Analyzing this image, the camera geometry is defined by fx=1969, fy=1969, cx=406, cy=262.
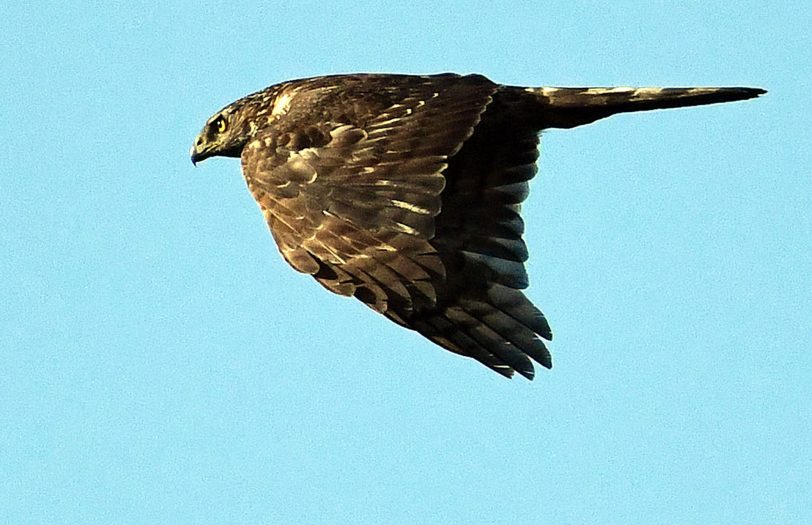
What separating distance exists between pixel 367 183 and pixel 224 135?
2.77 metres

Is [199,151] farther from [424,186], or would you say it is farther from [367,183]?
[424,186]

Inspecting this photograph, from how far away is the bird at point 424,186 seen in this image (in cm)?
1334

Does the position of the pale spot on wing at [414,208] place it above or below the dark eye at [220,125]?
below

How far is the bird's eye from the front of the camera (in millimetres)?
16078

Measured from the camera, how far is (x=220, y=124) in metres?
16.1

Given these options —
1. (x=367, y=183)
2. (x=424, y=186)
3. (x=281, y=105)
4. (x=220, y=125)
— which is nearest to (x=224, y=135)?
(x=220, y=125)

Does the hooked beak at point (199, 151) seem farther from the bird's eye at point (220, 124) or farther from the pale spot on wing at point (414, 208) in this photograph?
the pale spot on wing at point (414, 208)

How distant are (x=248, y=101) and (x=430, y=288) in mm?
2960

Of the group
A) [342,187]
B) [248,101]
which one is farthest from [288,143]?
[248,101]

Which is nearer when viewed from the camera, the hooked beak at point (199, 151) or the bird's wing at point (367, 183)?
the bird's wing at point (367, 183)

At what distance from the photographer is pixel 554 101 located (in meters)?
14.8

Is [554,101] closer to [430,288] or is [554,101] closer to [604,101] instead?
[604,101]

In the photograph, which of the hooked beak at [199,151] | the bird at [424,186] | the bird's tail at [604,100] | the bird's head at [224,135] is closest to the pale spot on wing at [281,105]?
the bird at [424,186]

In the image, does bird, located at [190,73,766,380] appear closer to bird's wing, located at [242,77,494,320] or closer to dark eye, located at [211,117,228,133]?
bird's wing, located at [242,77,494,320]
